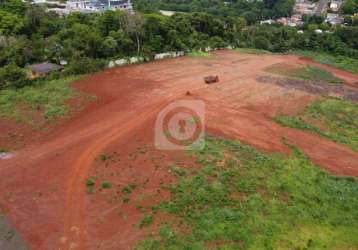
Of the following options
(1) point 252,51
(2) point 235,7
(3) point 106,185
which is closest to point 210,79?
(3) point 106,185

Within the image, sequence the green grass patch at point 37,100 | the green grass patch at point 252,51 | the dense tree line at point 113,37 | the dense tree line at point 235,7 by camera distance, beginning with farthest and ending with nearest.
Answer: the dense tree line at point 235,7 → the green grass patch at point 252,51 → the dense tree line at point 113,37 → the green grass patch at point 37,100

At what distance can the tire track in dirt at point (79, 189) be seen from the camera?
11.2m

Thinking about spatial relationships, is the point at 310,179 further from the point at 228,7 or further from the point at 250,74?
the point at 228,7

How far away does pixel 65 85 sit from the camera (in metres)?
24.5

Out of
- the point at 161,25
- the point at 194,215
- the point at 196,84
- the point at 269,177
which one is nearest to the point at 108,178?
the point at 194,215

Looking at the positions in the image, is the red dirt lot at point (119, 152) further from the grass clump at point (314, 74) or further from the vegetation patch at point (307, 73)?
the grass clump at point (314, 74)

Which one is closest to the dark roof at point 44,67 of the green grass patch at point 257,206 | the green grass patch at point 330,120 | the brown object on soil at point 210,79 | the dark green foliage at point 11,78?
the dark green foliage at point 11,78

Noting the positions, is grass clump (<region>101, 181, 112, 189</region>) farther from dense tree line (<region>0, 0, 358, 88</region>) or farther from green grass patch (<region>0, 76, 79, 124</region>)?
dense tree line (<region>0, 0, 358, 88</region>)

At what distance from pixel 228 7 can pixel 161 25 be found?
121ft

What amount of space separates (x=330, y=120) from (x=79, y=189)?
51.8 feet

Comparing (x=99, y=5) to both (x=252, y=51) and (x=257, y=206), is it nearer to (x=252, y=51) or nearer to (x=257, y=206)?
(x=252, y=51)

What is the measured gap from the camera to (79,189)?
44.6 feet

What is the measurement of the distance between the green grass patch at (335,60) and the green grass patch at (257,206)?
79.2 ft

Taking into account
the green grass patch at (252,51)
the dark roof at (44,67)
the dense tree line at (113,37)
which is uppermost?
the dense tree line at (113,37)
